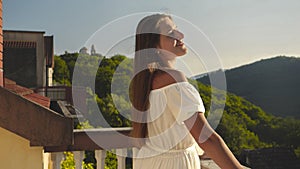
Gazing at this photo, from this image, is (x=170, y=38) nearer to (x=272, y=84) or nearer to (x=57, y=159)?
(x=57, y=159)

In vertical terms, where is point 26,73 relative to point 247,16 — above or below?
below

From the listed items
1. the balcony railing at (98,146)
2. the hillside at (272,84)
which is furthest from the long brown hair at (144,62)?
the hillside at (272,84)

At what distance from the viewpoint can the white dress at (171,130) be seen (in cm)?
120

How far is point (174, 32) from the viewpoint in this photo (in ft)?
4.32

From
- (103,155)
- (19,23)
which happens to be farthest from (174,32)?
(19,23)

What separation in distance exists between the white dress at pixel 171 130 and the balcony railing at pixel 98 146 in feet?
1.01

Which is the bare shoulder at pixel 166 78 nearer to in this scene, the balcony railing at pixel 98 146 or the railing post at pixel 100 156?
the balcony railing at pixel 98 146

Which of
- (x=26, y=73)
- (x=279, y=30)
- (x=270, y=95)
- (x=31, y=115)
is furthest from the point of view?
(x=279, y=30)

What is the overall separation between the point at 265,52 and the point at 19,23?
22.2 m

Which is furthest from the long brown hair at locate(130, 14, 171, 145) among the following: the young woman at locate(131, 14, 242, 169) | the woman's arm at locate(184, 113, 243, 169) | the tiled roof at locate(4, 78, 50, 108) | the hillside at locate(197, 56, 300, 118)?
the hillside at locate(197, 56, 300, 118)

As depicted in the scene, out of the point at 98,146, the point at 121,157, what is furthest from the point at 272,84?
the point at 98,146

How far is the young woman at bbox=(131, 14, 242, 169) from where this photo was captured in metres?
1.23

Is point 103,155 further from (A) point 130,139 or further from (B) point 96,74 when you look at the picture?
(B) point 96,74

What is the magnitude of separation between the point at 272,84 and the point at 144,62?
30195mm
